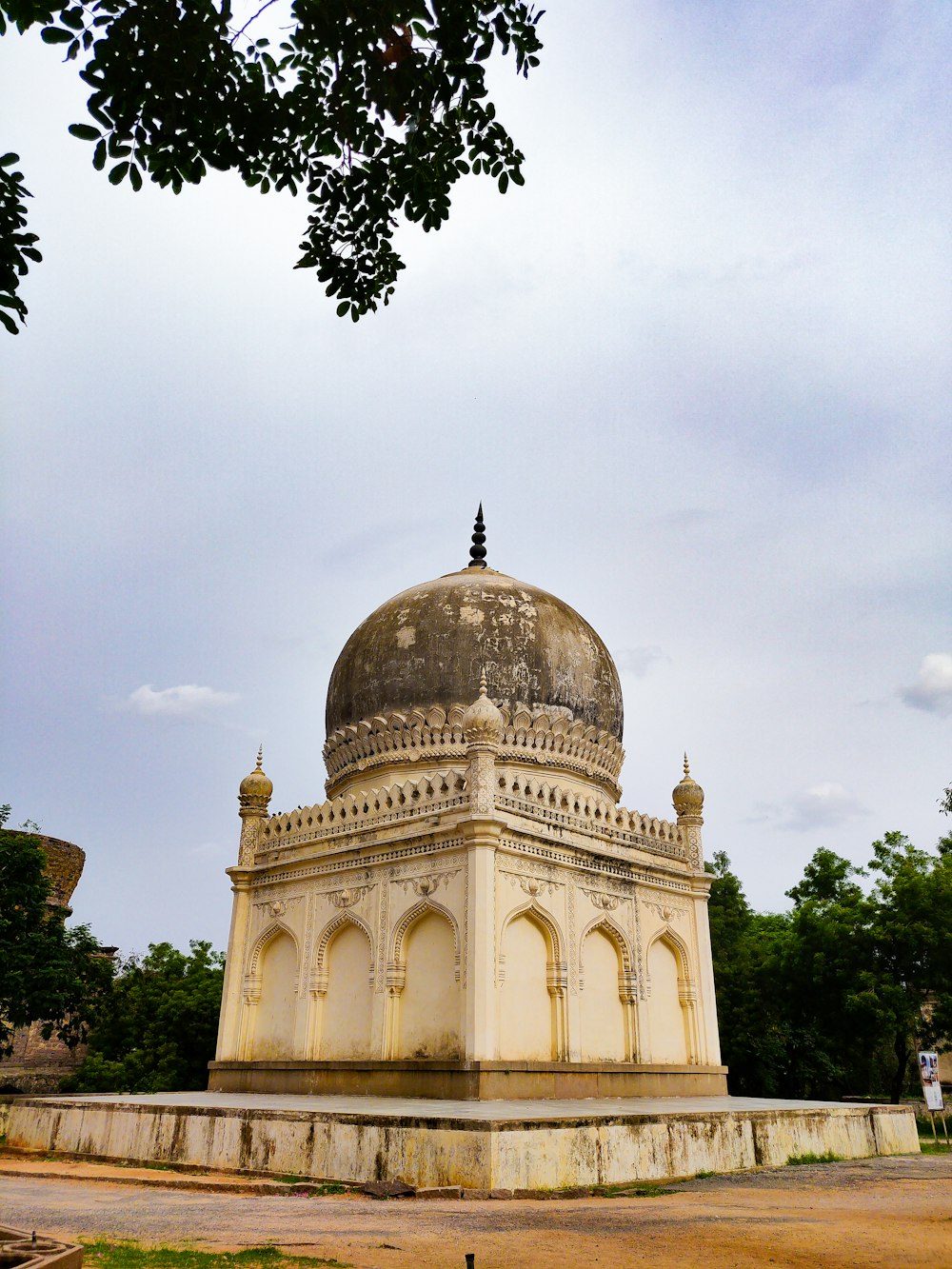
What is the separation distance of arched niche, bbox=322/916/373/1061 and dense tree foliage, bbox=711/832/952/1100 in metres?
8.73

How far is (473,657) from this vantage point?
15016 mm

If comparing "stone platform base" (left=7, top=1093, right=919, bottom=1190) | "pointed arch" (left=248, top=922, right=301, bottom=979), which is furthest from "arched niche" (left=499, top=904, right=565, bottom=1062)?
"pointed arch" (left=248, top=922, right=301, bottom=979)

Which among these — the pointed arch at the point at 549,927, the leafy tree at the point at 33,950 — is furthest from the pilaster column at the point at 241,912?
the pointed arch at the point at 549,927

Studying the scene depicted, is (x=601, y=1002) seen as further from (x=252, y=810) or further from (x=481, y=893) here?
(x=252, y=810)

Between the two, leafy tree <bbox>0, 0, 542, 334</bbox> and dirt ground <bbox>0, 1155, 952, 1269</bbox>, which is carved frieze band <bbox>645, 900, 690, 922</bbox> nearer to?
dirt ground <bbox>0, 1155, 952, 1269</bbox>

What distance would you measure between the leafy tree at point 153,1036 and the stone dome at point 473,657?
18.7 feet

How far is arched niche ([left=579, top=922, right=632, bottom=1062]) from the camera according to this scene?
496 inches

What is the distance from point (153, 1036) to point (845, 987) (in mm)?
12443

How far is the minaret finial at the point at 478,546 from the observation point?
685 inches

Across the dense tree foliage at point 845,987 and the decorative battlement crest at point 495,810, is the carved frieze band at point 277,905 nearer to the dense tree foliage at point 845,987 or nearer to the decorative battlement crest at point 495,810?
the decorative battlement crest at point 495,810

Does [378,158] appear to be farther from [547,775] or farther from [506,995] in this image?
[547,775]

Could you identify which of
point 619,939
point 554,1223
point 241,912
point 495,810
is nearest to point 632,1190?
point 554,1223

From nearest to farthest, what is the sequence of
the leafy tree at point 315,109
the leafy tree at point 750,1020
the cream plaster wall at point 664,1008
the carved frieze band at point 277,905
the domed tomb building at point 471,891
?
the leafy tree at point 315,109 < the domed tomb building at point 471,891 < the cream plaster wall at point 664,1008 < the carved frieze band at point 277,905 < the leafy tree at point 750,1020

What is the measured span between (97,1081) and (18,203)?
16.6 meters
